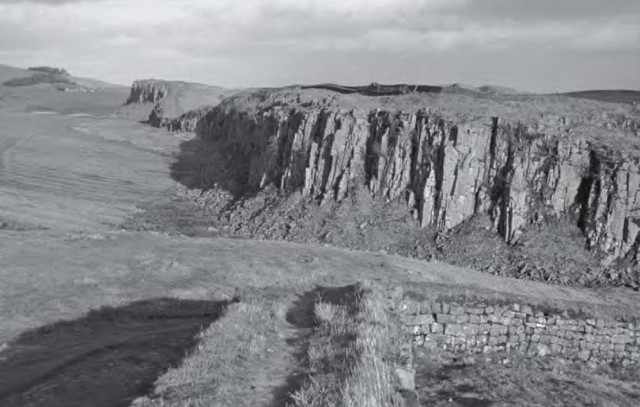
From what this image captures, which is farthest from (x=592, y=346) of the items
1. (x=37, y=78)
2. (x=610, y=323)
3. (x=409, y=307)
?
(x=37, y=78)

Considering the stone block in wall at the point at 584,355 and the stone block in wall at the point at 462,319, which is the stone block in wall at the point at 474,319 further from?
the stone block in wall at the point at 584,355

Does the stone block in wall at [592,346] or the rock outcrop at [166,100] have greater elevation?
the rock outcrop at [166,100]

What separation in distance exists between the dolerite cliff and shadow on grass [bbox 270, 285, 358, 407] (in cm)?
1781

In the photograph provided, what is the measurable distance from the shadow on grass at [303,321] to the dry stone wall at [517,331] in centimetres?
123

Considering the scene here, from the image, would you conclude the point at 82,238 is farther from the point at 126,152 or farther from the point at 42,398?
the point at 126,152

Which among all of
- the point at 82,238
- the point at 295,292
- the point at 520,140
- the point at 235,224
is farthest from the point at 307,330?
A: the point at 235,224

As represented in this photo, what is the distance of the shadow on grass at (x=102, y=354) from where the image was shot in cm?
1064

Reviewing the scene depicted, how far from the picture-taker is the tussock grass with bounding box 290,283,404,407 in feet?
26.9

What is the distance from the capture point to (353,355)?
9664 millimetres

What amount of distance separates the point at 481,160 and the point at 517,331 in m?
18.9

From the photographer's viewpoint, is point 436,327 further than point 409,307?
Yes

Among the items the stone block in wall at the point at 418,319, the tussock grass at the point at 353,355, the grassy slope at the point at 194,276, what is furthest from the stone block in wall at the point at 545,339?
the tussock grass at the point at 353,355

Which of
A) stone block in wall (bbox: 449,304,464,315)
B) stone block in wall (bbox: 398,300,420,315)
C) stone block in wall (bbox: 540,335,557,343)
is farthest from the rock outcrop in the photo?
stone block in wall (bbox: 540,335,557,343)

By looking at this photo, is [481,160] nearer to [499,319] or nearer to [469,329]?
[499,319]
